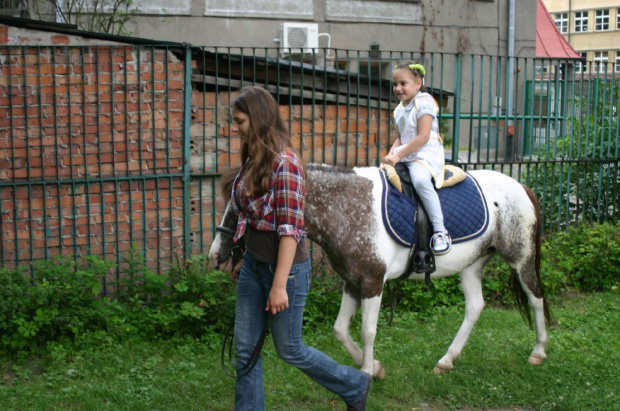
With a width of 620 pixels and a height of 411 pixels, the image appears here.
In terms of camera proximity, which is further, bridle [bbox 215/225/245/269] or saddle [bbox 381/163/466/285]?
saddle [bbox 381/163/466/285]

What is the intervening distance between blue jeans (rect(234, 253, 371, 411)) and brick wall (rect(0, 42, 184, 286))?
2.65 metres

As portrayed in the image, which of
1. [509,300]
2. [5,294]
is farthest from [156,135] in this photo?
[509,300]

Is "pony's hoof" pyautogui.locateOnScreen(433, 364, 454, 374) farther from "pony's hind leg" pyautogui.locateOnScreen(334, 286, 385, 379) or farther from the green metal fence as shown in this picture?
the green metal fence

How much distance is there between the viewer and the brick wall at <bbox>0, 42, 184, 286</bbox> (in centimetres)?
609

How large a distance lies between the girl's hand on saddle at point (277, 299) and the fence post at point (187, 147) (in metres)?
2.94

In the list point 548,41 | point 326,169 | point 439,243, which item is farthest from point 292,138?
point 548,41

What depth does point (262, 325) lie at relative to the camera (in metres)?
4.12

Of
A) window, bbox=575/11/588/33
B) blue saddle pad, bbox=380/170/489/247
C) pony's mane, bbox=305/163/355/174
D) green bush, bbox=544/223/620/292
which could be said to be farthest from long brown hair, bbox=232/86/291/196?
window, bbox=575/11/588/33

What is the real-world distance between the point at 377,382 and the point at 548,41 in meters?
19.7

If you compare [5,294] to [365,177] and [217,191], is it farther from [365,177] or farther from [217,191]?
[365,177]

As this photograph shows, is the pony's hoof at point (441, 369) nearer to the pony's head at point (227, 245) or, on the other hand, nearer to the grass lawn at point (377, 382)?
the grass lawn at point (377, 382)

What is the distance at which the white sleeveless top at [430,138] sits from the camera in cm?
524

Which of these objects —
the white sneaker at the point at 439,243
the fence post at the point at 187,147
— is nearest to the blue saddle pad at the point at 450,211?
the white sneaker at the point at 439,243

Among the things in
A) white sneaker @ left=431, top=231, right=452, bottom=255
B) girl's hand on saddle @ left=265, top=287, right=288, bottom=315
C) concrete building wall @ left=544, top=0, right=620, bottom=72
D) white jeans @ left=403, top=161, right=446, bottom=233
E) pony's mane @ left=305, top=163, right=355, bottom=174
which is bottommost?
girl's hand on saddle @ left=265, top=287, right=288, bottom=315
